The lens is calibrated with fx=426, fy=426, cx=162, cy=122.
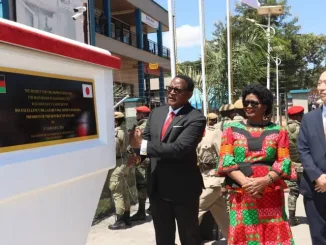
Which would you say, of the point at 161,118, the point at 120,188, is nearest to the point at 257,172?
the point at 161,118

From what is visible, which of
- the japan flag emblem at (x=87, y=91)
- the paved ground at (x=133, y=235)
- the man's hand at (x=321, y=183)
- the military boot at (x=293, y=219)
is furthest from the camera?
the military boot at (x=293, y=219)

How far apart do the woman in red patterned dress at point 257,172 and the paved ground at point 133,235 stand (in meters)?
1.63

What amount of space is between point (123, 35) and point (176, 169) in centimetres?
1861

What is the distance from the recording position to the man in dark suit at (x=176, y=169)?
3121 mm

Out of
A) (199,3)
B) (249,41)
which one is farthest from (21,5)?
(249,41)

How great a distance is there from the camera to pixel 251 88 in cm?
327

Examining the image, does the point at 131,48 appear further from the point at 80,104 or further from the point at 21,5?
the point at 80,104

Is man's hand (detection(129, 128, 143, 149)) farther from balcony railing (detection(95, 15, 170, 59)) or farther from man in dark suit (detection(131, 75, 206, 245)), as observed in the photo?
balcony railing (detection(95, 15, 170, 59))

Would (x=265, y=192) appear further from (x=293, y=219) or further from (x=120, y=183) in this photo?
(x=120, y=183)

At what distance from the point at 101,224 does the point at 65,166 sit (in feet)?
14.8

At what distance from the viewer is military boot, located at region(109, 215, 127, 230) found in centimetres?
564

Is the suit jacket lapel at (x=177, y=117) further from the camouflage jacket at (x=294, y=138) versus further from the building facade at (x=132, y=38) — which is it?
the building facade at (x=132, y=38)

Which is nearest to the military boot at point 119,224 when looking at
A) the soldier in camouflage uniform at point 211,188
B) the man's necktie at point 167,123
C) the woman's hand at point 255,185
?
the soldier in camouflage uniform at point 211,188

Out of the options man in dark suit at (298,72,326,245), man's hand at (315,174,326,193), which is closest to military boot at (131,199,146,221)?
man in dark suit at (298,72,326,245)
